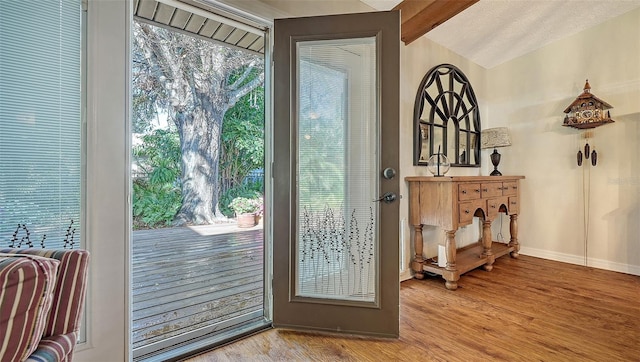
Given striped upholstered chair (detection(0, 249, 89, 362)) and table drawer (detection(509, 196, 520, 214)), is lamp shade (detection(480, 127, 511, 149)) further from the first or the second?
striped upholstered chair (detection(0, 249, 89, 362))

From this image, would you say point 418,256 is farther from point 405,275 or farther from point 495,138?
point 495,138

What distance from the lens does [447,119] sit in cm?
331

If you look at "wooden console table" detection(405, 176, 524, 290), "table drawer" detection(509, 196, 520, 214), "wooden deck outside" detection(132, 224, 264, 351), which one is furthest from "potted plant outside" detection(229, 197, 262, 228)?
"table drawer" detection(509, 196, 520, 214)

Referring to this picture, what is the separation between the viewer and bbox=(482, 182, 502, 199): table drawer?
2.97 meters

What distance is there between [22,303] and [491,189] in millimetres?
3556

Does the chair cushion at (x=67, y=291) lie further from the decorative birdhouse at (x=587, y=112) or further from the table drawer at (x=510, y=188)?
the decorative birdhouse at (x=587, y=112)

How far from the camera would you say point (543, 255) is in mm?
3514

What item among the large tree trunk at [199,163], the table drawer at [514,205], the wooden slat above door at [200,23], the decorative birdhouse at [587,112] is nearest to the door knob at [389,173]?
the wooden slat above door at [200,23]

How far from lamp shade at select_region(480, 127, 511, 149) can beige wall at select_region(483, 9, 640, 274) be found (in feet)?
1.35

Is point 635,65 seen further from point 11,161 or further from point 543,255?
point 11,161

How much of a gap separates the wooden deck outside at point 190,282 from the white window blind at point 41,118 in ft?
3.25

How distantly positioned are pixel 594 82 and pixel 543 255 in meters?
2.10

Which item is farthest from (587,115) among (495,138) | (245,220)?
(245,220)

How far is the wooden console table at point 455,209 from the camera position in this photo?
8.46 ft
